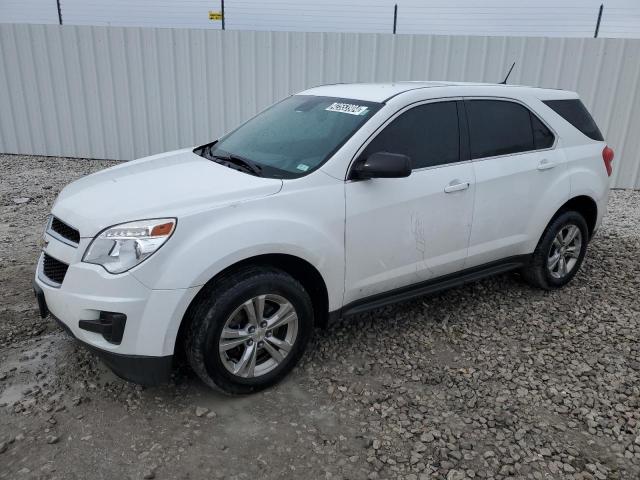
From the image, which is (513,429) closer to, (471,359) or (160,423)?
(471,359)

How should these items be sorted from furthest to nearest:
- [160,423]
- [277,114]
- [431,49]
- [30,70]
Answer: [30,70] → [431,49] → [277,114] → [160,423]

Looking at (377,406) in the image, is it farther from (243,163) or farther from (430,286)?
(243,163)

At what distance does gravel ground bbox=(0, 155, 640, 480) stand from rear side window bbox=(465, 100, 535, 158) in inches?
51.8

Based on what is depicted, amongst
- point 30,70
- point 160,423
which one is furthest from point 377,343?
point 30,70

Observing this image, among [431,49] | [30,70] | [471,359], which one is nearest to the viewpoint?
[471,359]

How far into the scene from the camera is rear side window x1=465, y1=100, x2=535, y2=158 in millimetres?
3732

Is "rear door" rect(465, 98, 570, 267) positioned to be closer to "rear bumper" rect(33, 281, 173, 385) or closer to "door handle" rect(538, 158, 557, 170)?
"door handle" rect(538, 158, 557, 170)

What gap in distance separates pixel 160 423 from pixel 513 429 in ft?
6.37

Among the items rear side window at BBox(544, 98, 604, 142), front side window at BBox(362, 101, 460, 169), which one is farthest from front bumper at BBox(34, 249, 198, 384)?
rear side window at BBox(544, 98, 604, 142)

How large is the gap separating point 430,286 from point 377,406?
1043 mm

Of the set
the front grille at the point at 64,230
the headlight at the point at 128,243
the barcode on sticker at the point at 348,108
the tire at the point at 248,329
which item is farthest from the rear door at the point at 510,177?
the front grille at the point at 64,230

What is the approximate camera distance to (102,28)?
8312mm

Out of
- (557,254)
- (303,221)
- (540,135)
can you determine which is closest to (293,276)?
A: (303,221)

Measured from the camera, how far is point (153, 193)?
9.42ft
